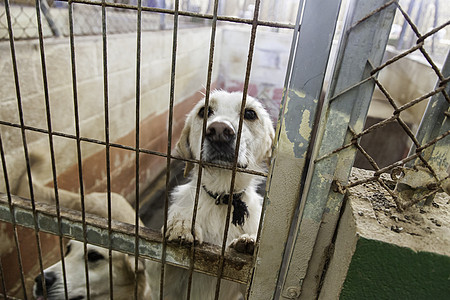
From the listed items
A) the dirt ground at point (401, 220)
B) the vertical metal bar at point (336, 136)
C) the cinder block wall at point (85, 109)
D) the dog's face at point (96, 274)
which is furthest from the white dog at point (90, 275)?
the dirt ground at point (401, 220)

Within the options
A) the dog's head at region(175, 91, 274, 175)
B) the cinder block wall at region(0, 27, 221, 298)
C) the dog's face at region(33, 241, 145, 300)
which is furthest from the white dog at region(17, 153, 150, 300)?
the dog's head at region(175, 91, 274, 175)

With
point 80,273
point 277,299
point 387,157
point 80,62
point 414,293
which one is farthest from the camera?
point 387,157

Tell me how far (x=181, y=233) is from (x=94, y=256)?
1134 mm

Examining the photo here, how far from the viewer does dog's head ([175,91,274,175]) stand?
5.13 feet

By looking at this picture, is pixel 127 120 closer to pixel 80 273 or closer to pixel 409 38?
pixel 80 273

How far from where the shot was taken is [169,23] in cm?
448

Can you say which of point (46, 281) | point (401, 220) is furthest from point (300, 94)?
point (46, 281)

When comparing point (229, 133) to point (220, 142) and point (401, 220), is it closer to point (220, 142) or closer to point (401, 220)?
point (220, 142)

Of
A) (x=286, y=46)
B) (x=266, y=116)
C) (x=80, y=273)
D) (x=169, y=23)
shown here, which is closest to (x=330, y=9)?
(x=266, y=116)

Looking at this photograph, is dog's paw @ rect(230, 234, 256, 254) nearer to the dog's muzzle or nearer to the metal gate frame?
the metal gate frame

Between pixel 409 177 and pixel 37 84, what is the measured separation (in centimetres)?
247

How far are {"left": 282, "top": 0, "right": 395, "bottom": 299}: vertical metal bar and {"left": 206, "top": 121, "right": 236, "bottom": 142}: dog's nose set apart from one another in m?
0.63

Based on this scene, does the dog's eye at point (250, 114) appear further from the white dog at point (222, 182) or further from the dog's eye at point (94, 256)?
the dog's eye at point (94, 256)

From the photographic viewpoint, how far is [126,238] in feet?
4.18
